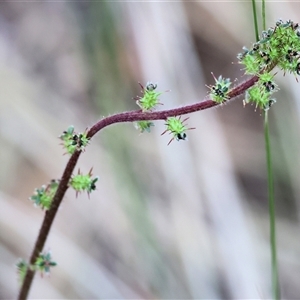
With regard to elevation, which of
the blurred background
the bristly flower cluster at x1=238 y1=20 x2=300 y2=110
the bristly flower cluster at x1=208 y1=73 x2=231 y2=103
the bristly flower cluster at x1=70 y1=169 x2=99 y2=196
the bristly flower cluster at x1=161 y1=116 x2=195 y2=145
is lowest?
the bristly flower cluster at x1=70 y1=169 x2=99 y2=196

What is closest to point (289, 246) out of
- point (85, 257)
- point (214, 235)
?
point (214, 235)

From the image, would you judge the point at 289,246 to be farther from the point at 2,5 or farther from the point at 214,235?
the point at 2,5

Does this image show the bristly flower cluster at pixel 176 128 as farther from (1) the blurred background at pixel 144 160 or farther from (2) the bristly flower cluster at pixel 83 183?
(1) the blurred background at pixel 144 160

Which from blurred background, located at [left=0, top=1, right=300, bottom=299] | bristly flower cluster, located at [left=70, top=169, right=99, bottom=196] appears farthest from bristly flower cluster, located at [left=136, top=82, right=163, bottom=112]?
blurred background, located at [left=0, top=1, right=300, bottom=299]

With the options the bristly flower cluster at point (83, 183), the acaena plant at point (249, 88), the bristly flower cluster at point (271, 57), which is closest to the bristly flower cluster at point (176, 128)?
the acaena plant at point (249, 88)

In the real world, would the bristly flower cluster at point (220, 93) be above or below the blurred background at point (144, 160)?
below

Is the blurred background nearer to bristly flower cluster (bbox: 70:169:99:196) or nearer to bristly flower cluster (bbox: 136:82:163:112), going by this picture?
bristly flower cluster (bbox: 70:169:99:196)
